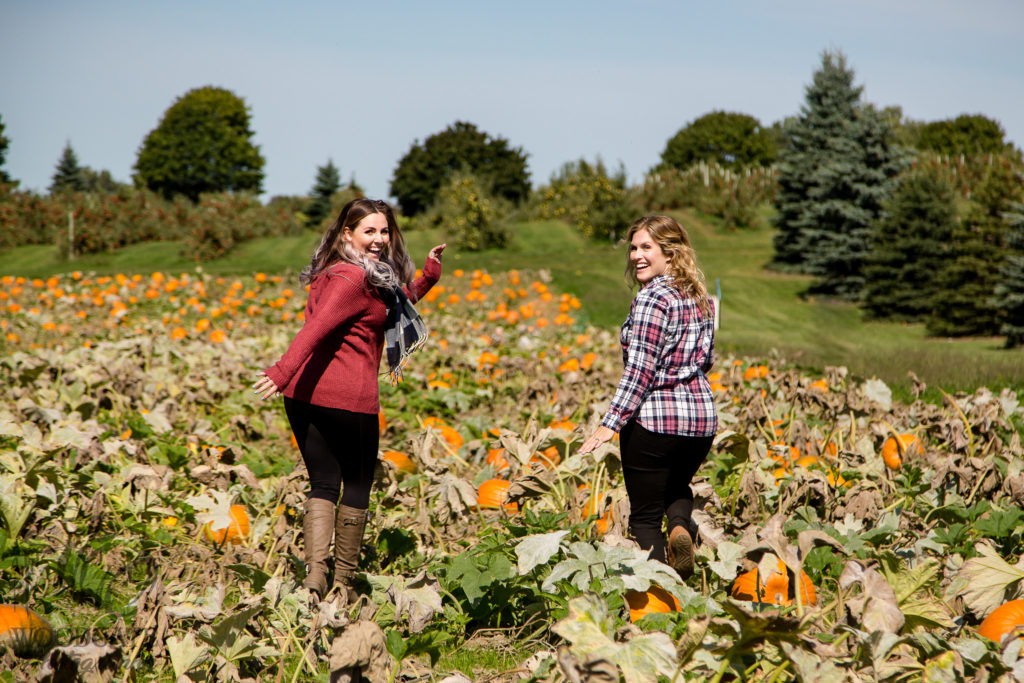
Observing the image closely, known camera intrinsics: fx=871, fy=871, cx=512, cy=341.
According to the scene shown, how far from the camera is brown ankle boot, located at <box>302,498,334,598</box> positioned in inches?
131

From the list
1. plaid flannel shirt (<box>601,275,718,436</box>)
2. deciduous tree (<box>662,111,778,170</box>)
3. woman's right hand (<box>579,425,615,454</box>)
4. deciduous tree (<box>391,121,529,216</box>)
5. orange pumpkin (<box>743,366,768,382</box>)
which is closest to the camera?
woman's right hand (<box>579,425,615,454</box>)

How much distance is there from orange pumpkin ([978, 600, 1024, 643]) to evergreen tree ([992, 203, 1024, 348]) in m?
11.7

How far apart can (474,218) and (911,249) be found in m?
12.6

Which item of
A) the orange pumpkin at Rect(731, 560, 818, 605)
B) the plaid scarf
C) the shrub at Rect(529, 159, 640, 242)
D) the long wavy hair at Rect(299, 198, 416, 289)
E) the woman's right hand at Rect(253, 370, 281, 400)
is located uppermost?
the shrub at Rect(529, 159, 640, 242)

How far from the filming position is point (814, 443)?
16.1 ft

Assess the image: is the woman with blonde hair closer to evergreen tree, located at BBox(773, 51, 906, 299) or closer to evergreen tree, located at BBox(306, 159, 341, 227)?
evergreen tree, located at BBox(773, 51, 906, 299)

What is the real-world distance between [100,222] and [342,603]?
29.6m

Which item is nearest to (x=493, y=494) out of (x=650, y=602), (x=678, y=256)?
(x=650, y=602)

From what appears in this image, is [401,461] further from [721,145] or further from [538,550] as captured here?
[721,145]

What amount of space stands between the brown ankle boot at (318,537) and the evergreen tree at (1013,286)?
1267 cm

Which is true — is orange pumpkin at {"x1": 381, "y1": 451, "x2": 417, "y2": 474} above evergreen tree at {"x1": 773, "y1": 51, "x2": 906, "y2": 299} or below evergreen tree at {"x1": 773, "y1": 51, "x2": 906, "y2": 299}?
below

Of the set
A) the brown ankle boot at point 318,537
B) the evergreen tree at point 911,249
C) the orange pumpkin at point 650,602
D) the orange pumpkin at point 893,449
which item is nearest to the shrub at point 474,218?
the evergreen tree at point 911,249

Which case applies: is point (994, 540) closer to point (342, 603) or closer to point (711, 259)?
point (342, 603)

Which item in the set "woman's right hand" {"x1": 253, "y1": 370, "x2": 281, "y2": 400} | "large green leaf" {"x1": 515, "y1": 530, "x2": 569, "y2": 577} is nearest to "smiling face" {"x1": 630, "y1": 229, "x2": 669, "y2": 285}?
"large green leaf" {"x1": 515, "y1": 530, "x2": 569, "y2": 577}
